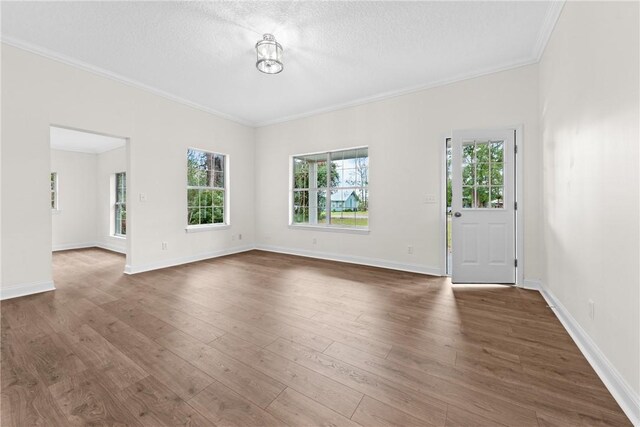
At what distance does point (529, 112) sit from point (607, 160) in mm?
2125

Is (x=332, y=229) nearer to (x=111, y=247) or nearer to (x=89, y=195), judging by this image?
(x=111, y=247)

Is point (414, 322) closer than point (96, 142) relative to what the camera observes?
Yes

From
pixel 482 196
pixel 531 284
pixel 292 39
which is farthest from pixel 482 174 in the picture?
pixel 292 39

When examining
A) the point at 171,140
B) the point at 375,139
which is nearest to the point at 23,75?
the point at 171,140

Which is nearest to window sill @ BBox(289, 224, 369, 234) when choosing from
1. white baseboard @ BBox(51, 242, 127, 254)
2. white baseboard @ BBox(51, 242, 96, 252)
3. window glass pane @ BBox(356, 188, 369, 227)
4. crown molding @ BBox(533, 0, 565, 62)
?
window glass pane @ BBox(356, 188, 369, 227)

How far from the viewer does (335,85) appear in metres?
4.18

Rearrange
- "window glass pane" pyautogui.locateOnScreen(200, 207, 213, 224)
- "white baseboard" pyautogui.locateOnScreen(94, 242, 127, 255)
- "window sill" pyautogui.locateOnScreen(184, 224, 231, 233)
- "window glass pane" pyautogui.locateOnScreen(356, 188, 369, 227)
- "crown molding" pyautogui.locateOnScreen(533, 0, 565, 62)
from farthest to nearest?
"white baseboard" pyautogui.locateOnScreen(94, 242, 127, 255) < "window glass pane" pyautogui.locateOnScreen(200, 207, 213, 224) < "window sill" pyautogui.locateOnScreen(184, 224, 231, 233) < "window glass pane" pyautogui.locateOnScreen(356, 188, 369, 227) < "crown molding" pyautogui.locateOnScreen(533, 0, 565, 62)

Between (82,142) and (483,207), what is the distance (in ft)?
27.1

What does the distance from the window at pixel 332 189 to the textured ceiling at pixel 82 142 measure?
3.80 meters

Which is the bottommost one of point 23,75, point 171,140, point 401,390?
point 401,390

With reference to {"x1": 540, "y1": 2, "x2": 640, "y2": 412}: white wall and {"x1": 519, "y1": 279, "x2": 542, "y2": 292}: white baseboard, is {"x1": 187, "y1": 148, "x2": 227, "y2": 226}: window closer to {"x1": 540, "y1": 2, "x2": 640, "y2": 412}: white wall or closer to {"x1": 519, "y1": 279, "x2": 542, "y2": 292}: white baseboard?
{"x1": 519, "y1": 279, "x2": 542, "y2": 292}: white baseboard

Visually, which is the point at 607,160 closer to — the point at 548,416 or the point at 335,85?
the point at 548,416

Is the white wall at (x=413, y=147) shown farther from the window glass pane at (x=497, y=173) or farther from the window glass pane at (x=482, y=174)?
the window glass pane at (x=482, y=174)

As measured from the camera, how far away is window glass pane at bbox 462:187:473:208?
144 inches
